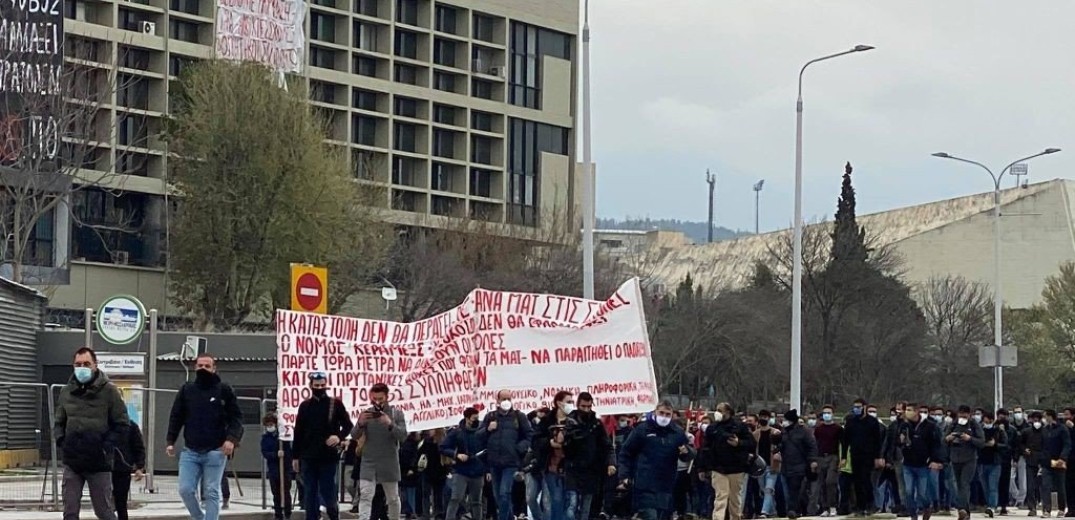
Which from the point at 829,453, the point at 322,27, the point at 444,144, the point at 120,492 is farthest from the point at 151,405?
the point at 444,144

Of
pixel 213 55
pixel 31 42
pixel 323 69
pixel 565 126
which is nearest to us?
pixel 31 42

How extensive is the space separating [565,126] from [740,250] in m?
40.2

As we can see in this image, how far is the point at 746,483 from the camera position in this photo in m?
29.2

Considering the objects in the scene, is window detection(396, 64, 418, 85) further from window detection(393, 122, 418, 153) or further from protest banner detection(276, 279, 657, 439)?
protest banner detection(276, 279, 657, 439)

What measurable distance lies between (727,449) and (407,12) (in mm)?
58774

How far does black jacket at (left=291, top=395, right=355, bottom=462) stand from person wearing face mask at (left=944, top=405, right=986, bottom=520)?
1150 centimetres

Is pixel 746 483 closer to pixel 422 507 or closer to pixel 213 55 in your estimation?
pixel 422 507

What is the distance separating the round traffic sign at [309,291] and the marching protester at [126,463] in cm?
687

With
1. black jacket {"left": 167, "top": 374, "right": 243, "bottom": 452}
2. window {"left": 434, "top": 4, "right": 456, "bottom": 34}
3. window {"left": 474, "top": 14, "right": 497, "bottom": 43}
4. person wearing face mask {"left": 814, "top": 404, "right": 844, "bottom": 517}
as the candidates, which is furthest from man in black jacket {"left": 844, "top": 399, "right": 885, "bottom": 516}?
window {"left": 474, "top": 14, "right": 497, "bottom": 43}

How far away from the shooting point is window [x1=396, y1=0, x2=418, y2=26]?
78812 millimetres

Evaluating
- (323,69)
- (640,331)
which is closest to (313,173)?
(323,69)

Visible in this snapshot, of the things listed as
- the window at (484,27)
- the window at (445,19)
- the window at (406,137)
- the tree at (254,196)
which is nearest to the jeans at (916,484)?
the tree at (254,196)

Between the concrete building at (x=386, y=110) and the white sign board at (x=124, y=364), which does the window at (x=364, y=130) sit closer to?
the concrete building at (x=386, y=110)

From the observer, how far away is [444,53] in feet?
265
